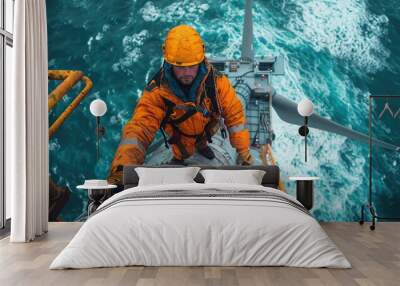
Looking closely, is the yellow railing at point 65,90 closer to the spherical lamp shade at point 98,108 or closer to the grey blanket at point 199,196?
the spherical lamp shade at point 98,108

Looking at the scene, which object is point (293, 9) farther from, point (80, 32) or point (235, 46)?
point (80, 32)

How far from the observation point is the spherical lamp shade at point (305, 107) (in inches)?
291

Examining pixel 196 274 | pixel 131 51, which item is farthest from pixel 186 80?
pixel 196 274

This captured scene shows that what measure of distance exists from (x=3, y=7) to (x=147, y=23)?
1.94 meters

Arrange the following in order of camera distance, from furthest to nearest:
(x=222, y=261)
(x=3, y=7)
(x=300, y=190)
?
(x=300, y=190) < (x=3, y=7) < (x=222, y=261)

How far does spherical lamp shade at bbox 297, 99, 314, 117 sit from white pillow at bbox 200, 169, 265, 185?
0.98 meters

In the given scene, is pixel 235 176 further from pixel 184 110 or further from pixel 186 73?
pixel 186 73

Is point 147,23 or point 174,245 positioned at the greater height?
point 147,23

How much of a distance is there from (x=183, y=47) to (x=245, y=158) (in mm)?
1791

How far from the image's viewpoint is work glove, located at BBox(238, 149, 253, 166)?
25.2ft

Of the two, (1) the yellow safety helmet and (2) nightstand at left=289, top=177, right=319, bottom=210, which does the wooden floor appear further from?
(1) the yellow safety helmet

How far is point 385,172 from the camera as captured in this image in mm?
7738

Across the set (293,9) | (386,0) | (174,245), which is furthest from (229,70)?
(174,245)

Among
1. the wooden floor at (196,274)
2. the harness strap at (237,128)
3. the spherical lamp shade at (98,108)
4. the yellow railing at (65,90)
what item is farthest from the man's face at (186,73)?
the wooden floor at (196,274)
